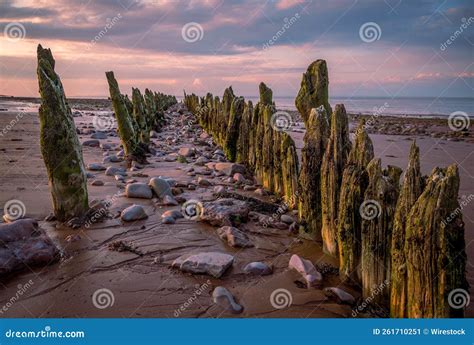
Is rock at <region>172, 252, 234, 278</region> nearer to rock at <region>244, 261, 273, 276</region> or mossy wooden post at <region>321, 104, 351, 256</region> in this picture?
rock at <region>244, 261, 273, 276</region>

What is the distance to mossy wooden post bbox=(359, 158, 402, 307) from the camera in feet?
12.5

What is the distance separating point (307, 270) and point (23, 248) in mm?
3423

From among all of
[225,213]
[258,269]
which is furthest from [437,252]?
[225,213]

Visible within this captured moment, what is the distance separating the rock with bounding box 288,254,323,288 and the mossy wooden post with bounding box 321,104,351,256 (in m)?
0.54

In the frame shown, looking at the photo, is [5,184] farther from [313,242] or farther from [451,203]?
[451,203]

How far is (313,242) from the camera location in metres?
5.60

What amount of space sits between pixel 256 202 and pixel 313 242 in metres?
1.95

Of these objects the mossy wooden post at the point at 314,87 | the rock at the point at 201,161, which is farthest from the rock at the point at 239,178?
the mossy wooden post at the point at 314,87

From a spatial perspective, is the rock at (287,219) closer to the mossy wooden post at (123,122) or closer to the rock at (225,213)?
the rock at (225,213)

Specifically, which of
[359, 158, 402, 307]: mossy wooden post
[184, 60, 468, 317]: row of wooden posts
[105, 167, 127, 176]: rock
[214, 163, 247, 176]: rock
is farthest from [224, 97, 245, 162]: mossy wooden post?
[359, 158, 402, 307]: mossy wooden post

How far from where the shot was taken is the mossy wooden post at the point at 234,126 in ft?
39.2

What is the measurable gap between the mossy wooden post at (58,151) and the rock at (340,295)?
415 centimetres

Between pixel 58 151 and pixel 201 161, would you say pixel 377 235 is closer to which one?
pixel 58 151

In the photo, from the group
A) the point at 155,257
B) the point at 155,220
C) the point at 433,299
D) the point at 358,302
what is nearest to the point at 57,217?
the point at 155,220
